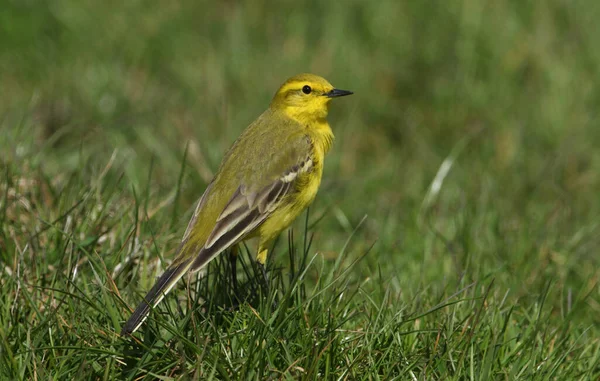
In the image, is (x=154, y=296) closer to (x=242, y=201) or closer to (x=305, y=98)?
(x=242, y=201)

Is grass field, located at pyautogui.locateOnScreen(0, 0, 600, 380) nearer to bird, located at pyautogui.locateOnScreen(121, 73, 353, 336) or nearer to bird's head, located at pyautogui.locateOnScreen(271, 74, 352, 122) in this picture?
bird, located at pyautogui.locateOnScreen(121, 73, 353, 336)

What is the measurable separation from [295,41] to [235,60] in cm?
73

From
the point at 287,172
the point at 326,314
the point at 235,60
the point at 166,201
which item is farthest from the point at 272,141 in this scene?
the point at 235,60

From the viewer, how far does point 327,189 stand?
7.62 meters

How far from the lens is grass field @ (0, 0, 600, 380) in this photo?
167 inches

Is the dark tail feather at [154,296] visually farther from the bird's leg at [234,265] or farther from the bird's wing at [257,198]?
the bird's leg at [234,265]

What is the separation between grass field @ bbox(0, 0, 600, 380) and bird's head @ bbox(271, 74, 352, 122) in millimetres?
711

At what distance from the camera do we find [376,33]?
31.1ft

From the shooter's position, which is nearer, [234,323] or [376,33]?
[234,323]

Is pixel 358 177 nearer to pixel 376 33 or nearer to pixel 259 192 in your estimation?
pixel 376 33

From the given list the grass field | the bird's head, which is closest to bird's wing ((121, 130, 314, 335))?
the grass field

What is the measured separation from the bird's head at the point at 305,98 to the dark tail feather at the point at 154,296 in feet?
5.35

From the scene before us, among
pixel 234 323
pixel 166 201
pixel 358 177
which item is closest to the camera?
pixel 234 323

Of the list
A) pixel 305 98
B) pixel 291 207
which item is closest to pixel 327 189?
pixel 305 98
